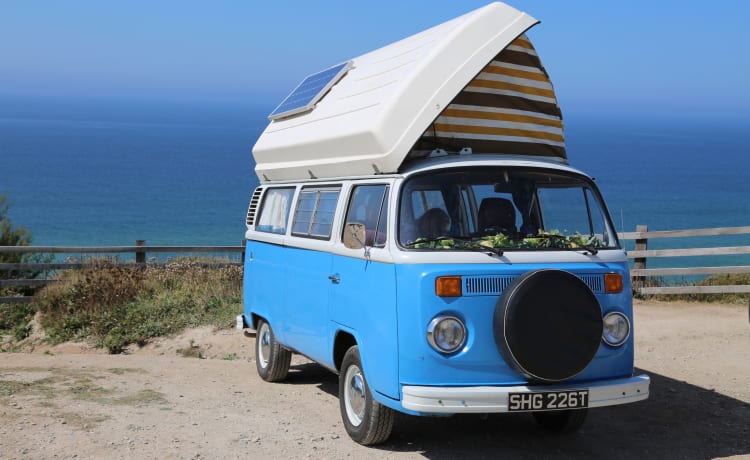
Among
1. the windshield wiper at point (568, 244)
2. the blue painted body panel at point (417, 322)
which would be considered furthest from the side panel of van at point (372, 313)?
the windshield wiper at point (568, 244)

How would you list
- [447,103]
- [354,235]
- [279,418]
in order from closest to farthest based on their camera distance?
[447,103] → [354,235] → [279,418]

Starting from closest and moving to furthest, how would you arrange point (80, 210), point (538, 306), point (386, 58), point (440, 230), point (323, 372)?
1. point (538, 306)
2. point (440, 230)
3. point (386, 58)
4. point (323, 372)
5. point (80, 210)

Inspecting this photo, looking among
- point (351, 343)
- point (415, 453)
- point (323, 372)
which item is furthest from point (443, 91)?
point (323, 372)

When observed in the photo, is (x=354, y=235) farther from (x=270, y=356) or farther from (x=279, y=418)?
(x=270, y=356)

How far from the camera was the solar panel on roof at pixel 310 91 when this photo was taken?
1027cm

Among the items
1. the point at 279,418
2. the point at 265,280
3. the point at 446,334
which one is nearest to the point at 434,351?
the point at 446,334

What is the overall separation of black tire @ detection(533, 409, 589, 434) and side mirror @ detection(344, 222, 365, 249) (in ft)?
7.74

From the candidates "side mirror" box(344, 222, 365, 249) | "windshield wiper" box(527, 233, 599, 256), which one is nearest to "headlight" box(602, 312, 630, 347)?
"windshield wiper" box(527, 233, 599, 256)

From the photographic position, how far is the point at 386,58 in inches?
363

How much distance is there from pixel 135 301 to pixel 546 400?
11258mm

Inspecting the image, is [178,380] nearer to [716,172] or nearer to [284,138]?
[284,138]

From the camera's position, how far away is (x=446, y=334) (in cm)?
690

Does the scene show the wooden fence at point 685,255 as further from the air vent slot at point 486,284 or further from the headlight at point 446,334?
the headlight at point 446,334

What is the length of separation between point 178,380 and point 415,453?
4111 millimetres
